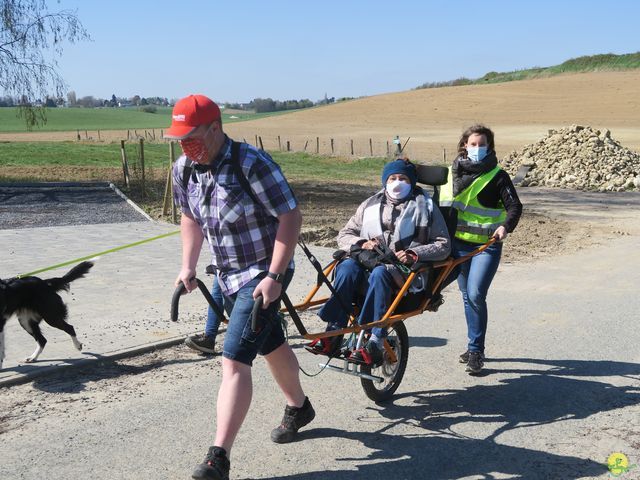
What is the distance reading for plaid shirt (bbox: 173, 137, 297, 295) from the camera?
170 inches

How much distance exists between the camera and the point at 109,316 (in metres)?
8.34

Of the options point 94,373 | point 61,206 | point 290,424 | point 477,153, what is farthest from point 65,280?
point 61,206

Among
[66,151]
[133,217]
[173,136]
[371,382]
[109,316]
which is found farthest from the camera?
[66,151]

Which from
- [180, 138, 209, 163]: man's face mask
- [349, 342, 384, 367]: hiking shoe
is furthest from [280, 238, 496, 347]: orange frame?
[180, 138, 209, 163]: man's face mask

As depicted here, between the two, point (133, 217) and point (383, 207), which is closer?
point (383, 207)

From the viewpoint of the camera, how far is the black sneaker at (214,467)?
424cm

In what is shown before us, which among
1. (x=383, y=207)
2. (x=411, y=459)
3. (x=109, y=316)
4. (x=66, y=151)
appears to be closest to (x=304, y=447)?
(x=411, y=459)

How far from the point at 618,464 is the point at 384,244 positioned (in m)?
2.16

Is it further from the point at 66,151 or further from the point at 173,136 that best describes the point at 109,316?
the point at 66,151

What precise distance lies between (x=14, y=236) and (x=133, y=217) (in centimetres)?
332

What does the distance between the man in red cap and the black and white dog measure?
2.69 metres

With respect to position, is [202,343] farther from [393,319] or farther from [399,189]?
[399,189]

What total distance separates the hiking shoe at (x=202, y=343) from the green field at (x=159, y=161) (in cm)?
2057

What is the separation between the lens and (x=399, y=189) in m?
5.96
